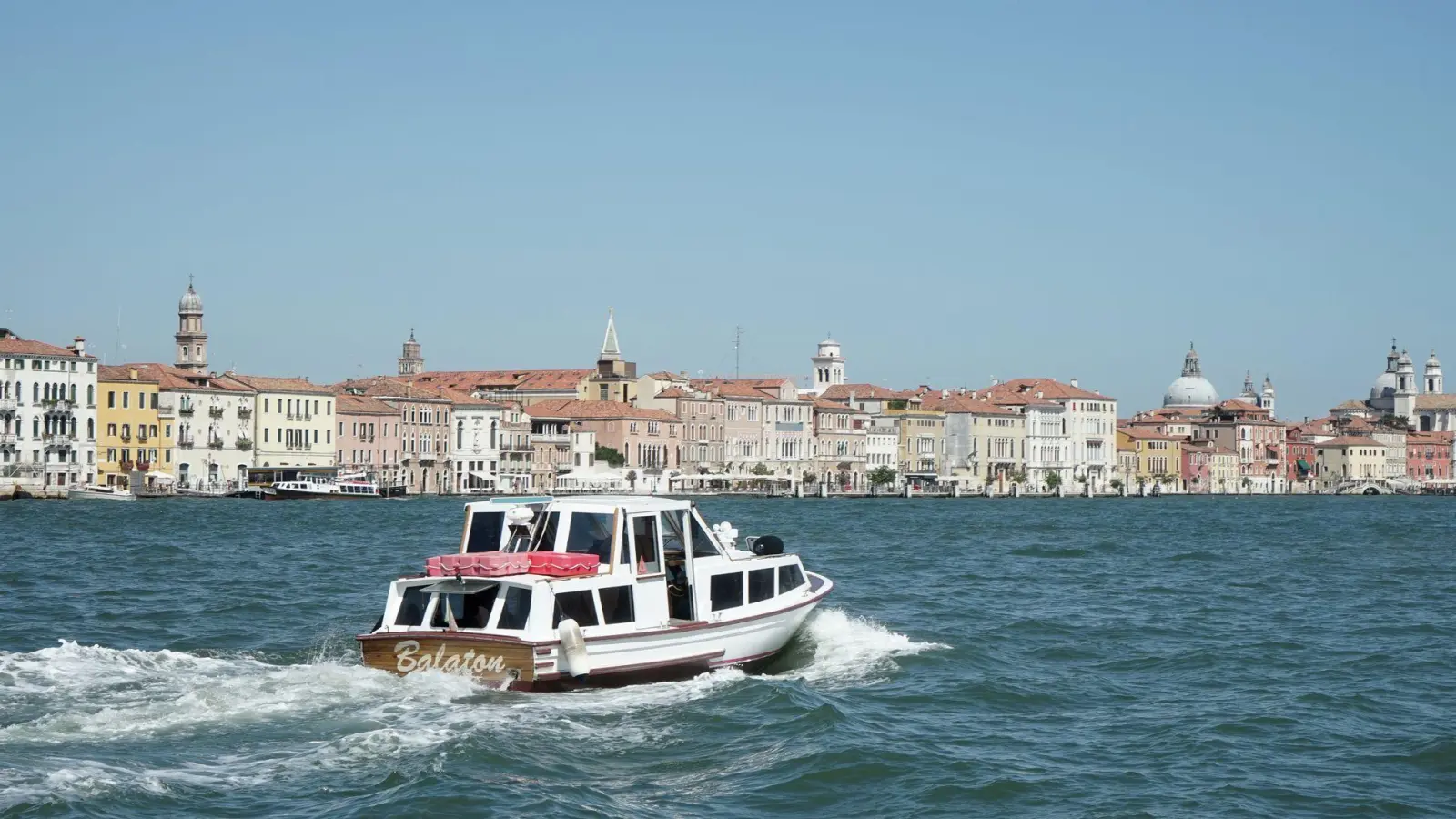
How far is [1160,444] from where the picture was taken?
143m

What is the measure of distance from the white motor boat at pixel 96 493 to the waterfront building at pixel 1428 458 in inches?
4723

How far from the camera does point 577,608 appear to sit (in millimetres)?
16766

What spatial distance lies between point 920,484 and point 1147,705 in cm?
10018

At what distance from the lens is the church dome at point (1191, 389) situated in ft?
552

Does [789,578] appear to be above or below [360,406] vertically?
below

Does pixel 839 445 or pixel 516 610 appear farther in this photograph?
pixel 839 445

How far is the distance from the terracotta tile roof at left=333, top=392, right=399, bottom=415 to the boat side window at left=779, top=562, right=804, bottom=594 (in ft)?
234

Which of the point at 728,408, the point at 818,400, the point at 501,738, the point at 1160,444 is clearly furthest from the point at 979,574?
the point at 1160,444

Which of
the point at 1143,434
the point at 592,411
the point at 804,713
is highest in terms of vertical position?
the point at 1143,434

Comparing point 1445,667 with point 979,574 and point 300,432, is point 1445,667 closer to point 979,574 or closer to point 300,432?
point 979,574

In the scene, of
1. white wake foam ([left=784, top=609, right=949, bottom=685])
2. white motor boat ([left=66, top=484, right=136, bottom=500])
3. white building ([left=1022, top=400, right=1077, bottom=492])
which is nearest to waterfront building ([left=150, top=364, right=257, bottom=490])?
white motor boat ([left=66, top=484, right=136, bottom=500])

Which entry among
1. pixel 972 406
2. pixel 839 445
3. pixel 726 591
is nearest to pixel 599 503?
pixel 726 591

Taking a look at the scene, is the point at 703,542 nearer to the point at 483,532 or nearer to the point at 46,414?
the point at 483,532

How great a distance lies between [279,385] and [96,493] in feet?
47.0
